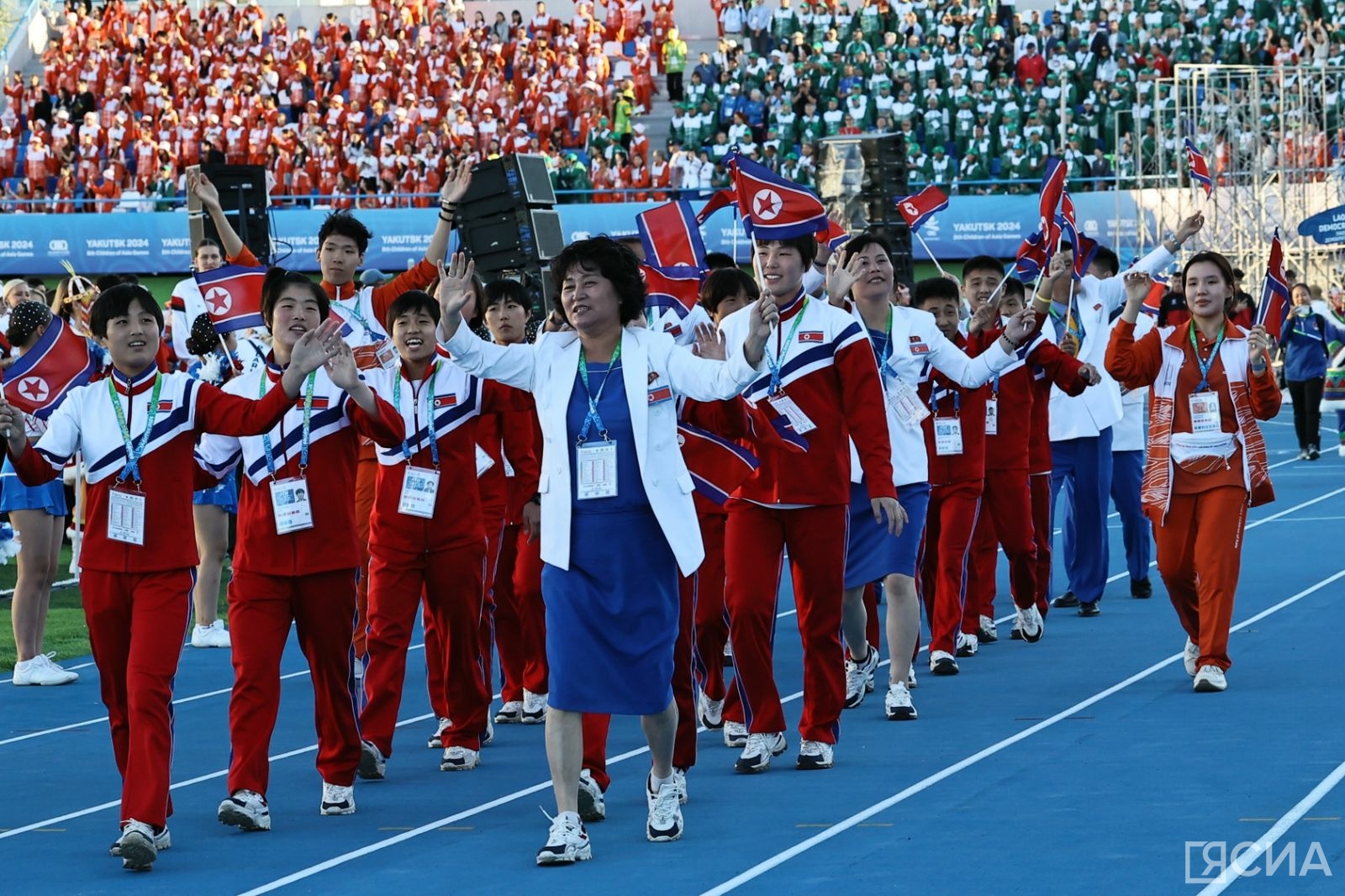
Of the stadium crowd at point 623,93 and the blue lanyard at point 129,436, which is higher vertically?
the stadium crowd at point 623,93

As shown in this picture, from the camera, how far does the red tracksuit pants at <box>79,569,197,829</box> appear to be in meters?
6.43

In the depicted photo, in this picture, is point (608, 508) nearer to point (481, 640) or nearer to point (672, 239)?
point (481, 640)

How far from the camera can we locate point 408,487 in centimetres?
769

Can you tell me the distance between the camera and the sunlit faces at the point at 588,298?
21.0ft

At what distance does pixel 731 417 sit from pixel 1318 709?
314 centimetres

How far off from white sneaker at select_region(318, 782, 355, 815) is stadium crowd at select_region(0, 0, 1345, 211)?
23274mm

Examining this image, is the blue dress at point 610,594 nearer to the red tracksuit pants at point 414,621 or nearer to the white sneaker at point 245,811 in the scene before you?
the white sneaker at point 245,811

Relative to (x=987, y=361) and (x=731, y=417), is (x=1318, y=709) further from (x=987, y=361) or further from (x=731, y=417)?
(x=731, y=417)

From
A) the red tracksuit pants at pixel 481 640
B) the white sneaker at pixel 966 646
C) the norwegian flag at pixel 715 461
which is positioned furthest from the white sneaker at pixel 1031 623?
the norwegian flag at pixel 715 461

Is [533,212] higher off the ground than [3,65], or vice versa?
[3,65]

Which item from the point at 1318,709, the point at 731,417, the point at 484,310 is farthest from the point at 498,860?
the point at 1318,709

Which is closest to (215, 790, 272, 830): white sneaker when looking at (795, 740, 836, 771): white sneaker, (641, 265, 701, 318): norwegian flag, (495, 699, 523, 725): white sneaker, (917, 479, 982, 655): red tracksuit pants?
(795, 740, 836, 771): white sneaker

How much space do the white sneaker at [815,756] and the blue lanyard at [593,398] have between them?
1.86 m

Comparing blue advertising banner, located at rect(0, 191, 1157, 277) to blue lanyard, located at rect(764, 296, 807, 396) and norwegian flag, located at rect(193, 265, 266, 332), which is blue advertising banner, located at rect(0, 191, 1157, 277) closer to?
norwegian flag, located at rect(193, 265, 266, 332)
